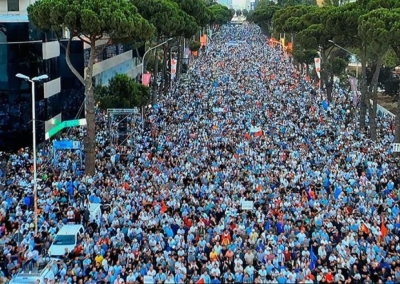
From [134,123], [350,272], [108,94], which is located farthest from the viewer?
[134,123]

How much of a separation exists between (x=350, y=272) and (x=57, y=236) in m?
7.99

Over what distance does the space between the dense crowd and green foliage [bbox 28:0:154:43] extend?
534 centimetres

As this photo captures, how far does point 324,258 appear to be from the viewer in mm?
18141

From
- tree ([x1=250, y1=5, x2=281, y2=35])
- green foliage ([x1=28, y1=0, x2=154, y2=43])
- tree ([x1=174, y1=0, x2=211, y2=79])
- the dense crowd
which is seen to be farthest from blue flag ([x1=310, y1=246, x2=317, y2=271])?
tree ([x1=250, y1=5, x2=281, y2=35])

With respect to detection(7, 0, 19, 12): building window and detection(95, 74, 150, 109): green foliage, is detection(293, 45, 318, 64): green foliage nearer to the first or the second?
detection(95, 74, 150, 109): green foliage

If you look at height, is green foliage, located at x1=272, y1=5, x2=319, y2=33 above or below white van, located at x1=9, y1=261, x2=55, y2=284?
above

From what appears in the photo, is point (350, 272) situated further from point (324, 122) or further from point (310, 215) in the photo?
point (324, 122)

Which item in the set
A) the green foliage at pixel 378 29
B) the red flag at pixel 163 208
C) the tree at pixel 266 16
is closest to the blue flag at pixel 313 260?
the red flag at pixel 163 208

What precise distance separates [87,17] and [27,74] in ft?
21.2

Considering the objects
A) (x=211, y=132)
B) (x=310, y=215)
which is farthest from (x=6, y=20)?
(x=310, y=215)

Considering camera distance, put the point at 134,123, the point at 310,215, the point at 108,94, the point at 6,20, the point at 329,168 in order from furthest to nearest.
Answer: the point at 134,123 → the point at 108,94 → the point at 6,20 → the point at 329,168 → the point at 310,215

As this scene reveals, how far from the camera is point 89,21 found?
2859cm

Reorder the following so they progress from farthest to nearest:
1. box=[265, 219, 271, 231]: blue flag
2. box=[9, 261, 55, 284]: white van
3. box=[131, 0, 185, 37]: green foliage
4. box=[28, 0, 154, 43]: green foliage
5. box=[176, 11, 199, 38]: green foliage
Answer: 1. box=[176, 11, 199, 38]: green foliage
2. box=[131, 0, 185, 37]: green foliage
3. box=[28, 0, 154, 43]: green foliage
4. box=[265, 219, 271, 231]: blue flag
5. box=[9, 261, 55, 284]: white van

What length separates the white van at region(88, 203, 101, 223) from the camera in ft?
70.9
